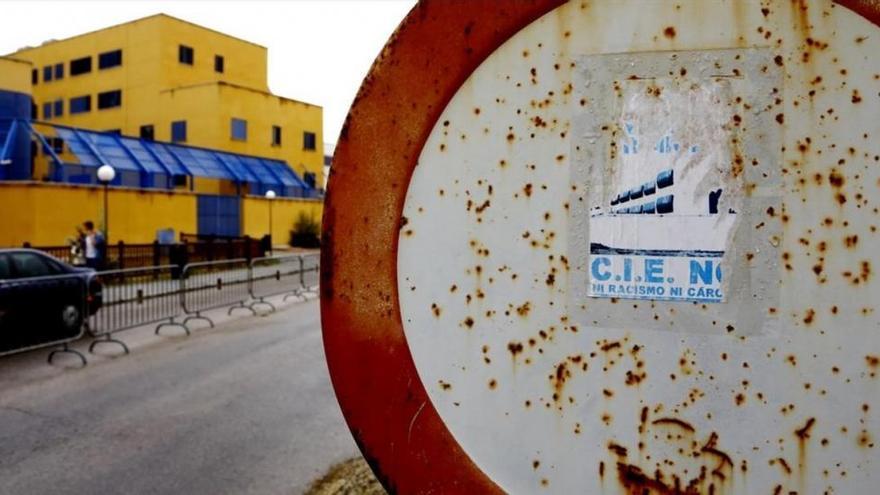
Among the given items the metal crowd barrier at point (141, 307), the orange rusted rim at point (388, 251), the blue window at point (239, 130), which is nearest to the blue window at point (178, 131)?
the blue window at point (239, 130)

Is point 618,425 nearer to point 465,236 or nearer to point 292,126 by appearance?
point 465,236

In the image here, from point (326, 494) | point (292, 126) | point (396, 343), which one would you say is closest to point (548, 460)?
point (396, 343)

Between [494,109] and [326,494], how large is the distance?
11.3 feet

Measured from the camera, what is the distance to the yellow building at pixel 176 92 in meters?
40.6

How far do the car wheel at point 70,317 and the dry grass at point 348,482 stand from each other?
7145 millimetres

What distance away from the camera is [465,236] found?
145cm

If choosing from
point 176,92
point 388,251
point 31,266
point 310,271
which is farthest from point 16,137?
point 388,251

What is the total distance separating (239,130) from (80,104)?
17.5 m

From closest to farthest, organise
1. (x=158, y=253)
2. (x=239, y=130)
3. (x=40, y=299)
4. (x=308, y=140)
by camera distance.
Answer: (x=40, y=299)
(x=158, y=253)
(x=239, y=130)
(x=308, y=140)

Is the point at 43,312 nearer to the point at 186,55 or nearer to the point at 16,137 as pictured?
the point at 16,137

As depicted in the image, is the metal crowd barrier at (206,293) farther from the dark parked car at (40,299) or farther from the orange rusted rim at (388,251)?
the orange rusted rim at (388,251)

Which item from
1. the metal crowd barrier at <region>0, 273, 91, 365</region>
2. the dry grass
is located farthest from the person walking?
the dry grass

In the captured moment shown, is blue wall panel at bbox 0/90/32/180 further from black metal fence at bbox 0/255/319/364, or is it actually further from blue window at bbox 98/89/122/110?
blue window at bbox 98/89/122/110

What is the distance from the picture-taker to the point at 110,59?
46125 millimetres
